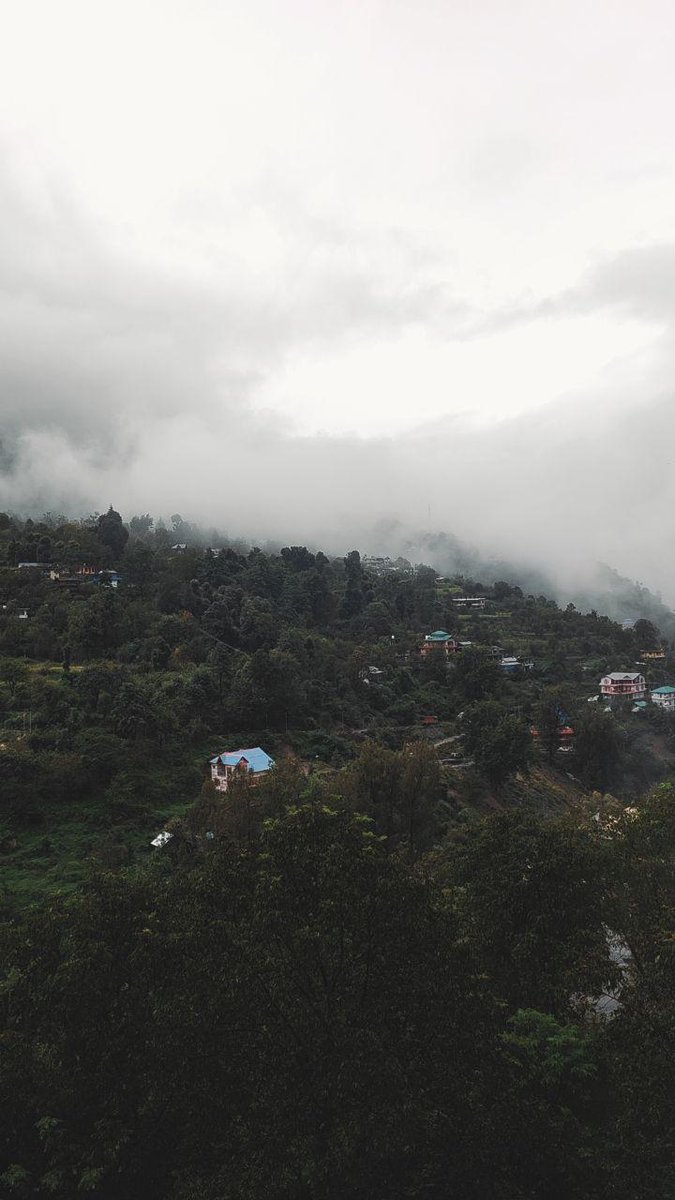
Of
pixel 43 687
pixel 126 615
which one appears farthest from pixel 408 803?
pixel 126 615

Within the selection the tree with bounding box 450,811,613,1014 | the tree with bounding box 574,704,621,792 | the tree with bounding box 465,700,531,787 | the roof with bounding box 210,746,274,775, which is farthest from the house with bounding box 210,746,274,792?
the tree with bounding box 574,704,621,792

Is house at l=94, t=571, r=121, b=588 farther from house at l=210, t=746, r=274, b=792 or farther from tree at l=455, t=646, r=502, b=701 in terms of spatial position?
tree at l=455, t=646, r=502, b=701

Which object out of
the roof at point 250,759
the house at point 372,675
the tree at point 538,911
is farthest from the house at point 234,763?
the house at point 372,675

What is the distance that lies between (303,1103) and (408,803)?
18.1 meters

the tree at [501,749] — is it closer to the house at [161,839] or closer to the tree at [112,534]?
the house at [161,839]

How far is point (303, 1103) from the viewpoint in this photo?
29.9 feet

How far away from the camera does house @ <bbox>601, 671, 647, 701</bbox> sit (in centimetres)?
6475

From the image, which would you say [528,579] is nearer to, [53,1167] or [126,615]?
[126,615]

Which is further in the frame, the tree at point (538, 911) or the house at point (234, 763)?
the house at point (234, 763)

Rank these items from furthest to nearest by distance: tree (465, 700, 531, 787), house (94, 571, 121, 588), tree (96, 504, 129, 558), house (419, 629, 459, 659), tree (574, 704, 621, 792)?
house (419, 629, 459, 659), tree (96, 504, 129, 558), house (94, 571, 121, 588), tree (574, 704, 621, 792), tree (465, 700, 531, 787)

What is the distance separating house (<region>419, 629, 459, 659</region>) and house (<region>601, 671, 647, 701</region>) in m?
14.9

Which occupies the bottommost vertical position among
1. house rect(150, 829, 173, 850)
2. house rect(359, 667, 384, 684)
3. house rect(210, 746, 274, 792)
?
house rect(150, 829, 173, 850)

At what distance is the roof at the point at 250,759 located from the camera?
1321 inches

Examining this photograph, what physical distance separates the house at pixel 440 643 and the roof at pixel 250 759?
112ft
